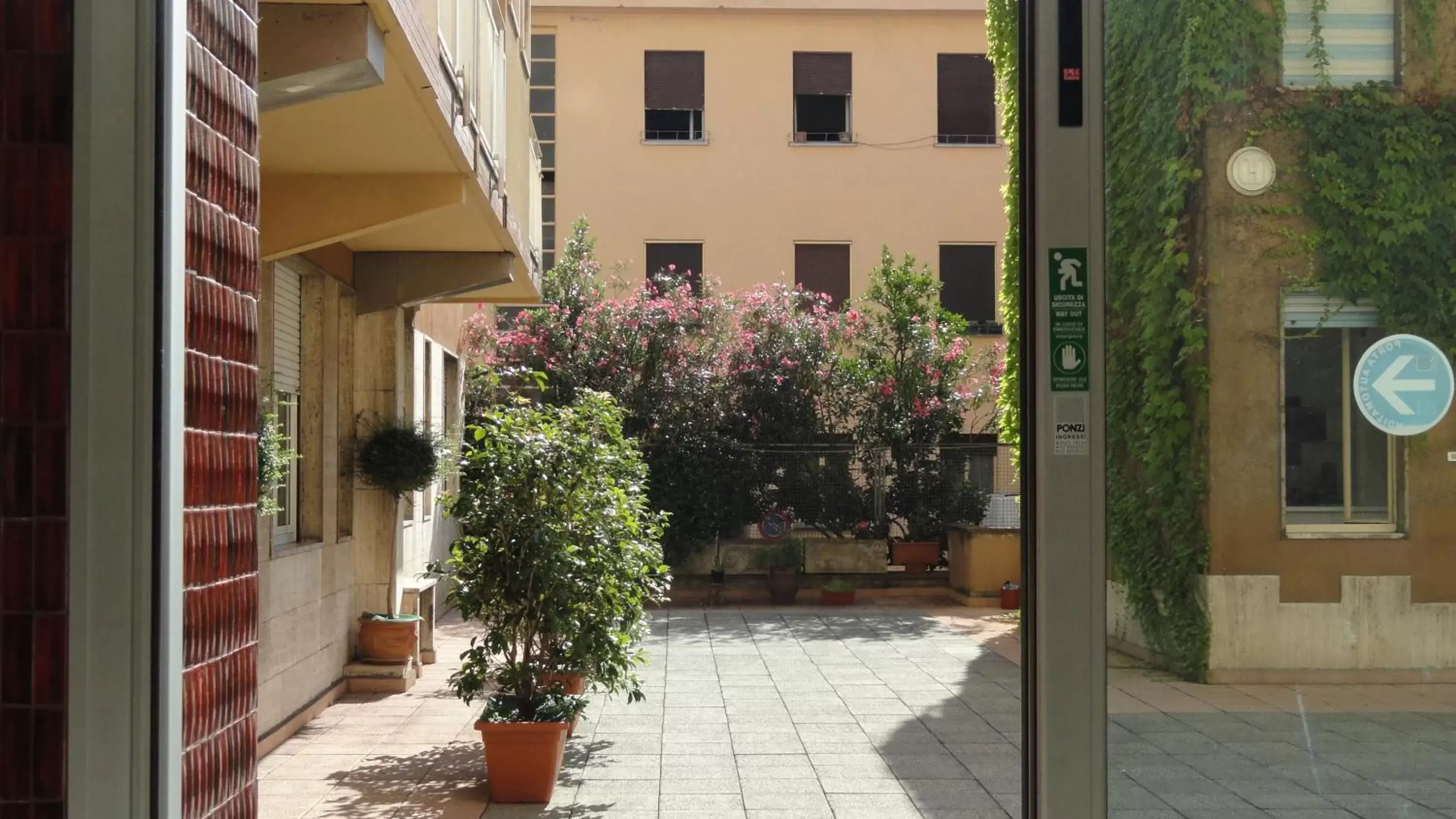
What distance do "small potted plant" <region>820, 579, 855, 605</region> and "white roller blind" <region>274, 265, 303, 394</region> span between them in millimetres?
8342

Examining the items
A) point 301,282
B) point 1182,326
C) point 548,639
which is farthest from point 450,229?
point 1182,326

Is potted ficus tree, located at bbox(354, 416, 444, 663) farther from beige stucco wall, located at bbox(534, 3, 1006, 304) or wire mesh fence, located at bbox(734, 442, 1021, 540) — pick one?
beige stucco wall, located at bbox(534, 3, 1006, 304)

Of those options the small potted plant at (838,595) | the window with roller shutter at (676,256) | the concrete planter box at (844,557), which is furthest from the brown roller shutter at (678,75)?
the small potted plant at (838,595)

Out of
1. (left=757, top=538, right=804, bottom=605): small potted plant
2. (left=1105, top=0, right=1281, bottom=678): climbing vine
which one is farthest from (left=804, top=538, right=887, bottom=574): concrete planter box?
(left=1105, top=0, right=1281, bottom=678): climbing vine

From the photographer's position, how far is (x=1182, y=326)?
2.57 meters

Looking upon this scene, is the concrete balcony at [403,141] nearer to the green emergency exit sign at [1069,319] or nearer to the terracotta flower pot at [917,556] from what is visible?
the green emergency exit sign at [1069,319]

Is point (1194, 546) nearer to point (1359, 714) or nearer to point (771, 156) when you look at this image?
point (1359, 714)

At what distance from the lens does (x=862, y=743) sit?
25.7 ft

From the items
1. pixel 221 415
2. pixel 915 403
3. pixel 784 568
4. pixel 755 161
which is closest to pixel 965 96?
pixel 755 161

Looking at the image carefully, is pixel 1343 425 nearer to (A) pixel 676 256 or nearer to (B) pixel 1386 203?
(B) pixel 1386 203

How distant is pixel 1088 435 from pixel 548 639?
477 centimetres

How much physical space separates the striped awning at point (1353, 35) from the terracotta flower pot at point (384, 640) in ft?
27.0

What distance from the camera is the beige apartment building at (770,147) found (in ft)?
72.2

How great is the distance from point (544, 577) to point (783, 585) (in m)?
9.80
